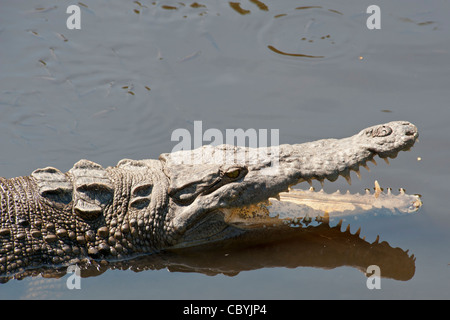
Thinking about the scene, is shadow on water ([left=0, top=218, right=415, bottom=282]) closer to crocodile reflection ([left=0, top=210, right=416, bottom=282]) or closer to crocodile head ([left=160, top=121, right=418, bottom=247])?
crocodile reflection ([left=0, top=210, right=416, bottom=282])

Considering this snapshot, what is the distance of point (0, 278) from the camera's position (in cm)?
557

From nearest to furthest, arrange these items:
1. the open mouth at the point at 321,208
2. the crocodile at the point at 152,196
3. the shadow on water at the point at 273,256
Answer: the crocodile at the point at 152,196
the shadow on water at the point at 273,256
the open mouth at the point at 321,208

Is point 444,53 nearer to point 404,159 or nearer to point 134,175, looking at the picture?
point 404,159

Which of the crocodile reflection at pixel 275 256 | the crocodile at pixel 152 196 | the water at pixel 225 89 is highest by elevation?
the water at pixel 225 89

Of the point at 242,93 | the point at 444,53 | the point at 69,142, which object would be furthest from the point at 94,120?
the point at 444,53

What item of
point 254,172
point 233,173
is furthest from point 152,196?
point 254,172

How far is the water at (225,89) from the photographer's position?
5.79 metres

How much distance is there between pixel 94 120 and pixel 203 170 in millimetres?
2787

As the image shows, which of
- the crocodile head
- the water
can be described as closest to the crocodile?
the crocodile head

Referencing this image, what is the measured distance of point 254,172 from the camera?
5680 millimetres

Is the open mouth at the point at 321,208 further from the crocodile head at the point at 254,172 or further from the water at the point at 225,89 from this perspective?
the crocodile head at the point at 254,172

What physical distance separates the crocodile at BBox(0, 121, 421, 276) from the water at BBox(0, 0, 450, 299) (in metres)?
0.31

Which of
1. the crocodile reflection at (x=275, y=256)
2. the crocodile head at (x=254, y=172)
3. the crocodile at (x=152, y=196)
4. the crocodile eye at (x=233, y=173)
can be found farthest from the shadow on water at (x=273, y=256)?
the crocodile eye at (x=233, y=173)

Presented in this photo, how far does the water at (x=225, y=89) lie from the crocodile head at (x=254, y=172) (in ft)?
2.12
